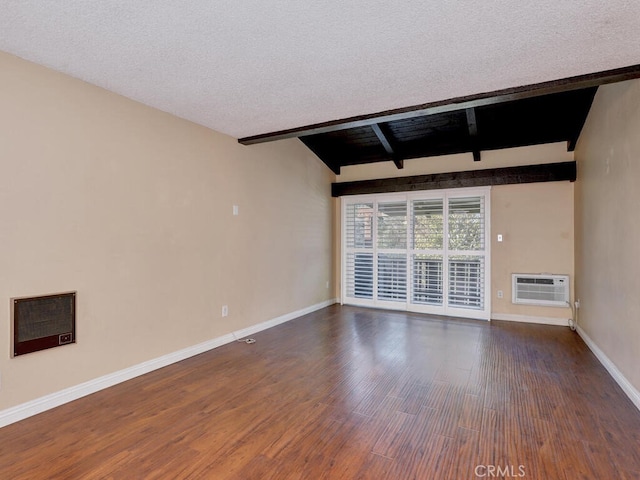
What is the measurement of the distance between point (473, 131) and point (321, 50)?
309cm

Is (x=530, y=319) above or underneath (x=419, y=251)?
underneath

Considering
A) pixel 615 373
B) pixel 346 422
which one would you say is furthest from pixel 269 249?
pixel 615 373

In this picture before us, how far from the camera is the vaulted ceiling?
6.10ft

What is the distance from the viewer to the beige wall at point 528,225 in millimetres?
4867

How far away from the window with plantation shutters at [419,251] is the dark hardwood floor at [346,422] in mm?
1733

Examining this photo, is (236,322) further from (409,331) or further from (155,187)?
(409,331)

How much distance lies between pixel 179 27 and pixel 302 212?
3.64 metres

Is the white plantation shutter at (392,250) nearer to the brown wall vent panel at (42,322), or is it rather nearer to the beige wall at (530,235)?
the beige wall at (530,235)

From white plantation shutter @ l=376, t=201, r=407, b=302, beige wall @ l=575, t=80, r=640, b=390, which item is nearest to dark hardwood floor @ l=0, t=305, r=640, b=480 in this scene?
beige wall @ l=575, t=80, r=640, b=390

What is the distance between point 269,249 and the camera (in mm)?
4758

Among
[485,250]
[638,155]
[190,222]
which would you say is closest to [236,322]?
[190,222]

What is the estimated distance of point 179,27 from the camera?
200cm

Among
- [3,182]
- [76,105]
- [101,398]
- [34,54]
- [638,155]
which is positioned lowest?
[101,398]

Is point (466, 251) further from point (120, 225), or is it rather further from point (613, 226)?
point (120, 225)
